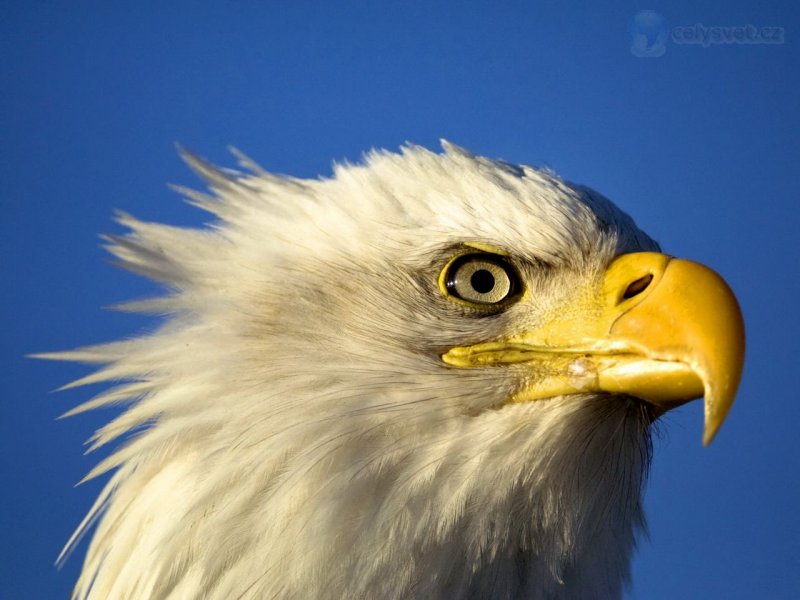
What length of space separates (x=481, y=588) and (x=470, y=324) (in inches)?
29.9

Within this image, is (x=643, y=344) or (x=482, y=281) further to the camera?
(x=482, y=281)

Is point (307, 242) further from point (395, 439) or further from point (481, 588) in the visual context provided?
point (481, 588)

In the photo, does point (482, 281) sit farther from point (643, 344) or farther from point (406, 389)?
point (643, 344)

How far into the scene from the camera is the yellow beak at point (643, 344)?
91.2 inches

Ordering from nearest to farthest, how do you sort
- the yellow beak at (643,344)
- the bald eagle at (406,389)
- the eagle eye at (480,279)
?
the yellow beak at (643,344) < the bald eagle at (406,389) < the eagle eye at (480,279)

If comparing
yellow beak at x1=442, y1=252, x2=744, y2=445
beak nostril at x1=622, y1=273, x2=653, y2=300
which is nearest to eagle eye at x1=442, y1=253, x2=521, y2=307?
yellow beak at x1=442, y1=252, x2=744, y2=445

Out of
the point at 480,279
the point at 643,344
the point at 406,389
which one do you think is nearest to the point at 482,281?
the point at 480,279

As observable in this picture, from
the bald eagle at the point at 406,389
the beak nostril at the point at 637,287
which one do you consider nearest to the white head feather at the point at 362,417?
the bald eagle at the point at 406,389

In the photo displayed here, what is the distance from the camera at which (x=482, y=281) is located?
2.71 metres

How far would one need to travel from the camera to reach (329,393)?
2.60m

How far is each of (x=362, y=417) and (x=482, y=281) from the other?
1.78ft

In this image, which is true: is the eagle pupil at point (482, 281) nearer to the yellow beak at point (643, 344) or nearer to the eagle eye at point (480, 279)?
the eagle eye at point (480, 279)

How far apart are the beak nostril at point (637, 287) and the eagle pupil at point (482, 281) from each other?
1.28 ft

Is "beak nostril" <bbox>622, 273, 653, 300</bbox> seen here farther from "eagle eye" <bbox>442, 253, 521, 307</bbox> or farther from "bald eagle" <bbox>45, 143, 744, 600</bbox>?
"eagle eye" <bbox>442, 253, 521, 307</bbox>
